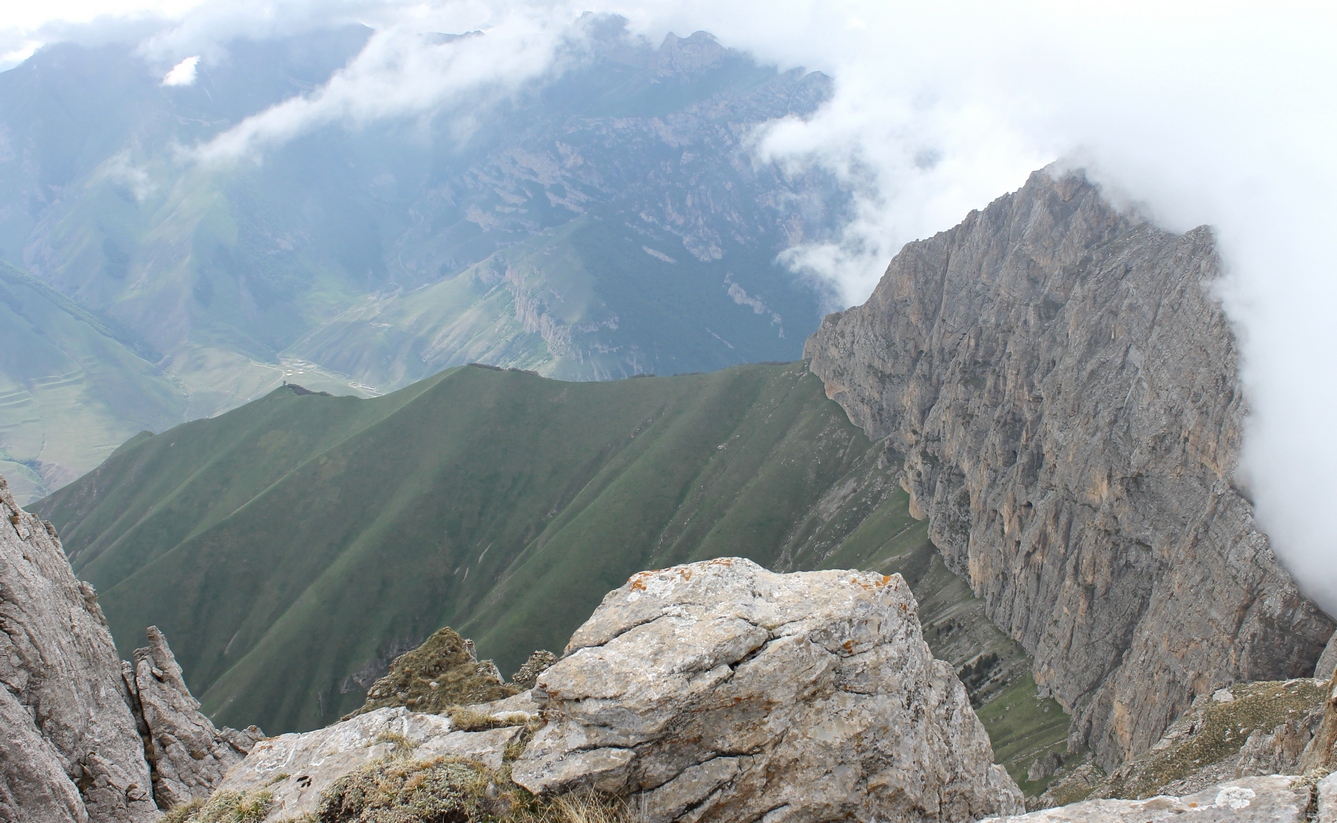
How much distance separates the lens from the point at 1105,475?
114062mm

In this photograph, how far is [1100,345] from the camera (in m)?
123

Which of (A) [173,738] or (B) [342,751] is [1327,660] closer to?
(B) [342,751]

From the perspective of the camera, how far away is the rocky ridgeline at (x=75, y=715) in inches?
1018

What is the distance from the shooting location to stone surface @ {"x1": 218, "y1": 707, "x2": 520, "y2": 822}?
16781 millimetres

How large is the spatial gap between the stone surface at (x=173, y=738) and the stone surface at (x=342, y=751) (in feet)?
56.1

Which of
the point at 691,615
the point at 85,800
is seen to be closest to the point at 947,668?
the point at 691,615

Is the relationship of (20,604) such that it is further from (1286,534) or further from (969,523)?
(969,523)

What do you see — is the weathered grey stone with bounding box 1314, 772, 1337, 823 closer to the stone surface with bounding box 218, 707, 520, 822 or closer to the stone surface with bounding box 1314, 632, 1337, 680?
the stone surface with bounding box 218, 707, 520, 822

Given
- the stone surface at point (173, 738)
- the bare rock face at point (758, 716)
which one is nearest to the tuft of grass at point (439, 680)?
the stone surface at point (173, 738)

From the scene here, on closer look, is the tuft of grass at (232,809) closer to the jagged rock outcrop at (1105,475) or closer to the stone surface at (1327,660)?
the stone surface at (1327,660)

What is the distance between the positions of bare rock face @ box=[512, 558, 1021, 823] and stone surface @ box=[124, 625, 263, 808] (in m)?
26.9

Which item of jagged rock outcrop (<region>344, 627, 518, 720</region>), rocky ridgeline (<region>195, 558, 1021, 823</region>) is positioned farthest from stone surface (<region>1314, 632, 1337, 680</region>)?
jagged rock outcrop (<region>344, 627, 518, 720</region>)

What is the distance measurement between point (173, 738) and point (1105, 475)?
395 ft

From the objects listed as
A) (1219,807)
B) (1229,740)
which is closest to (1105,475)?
(1229,740)
